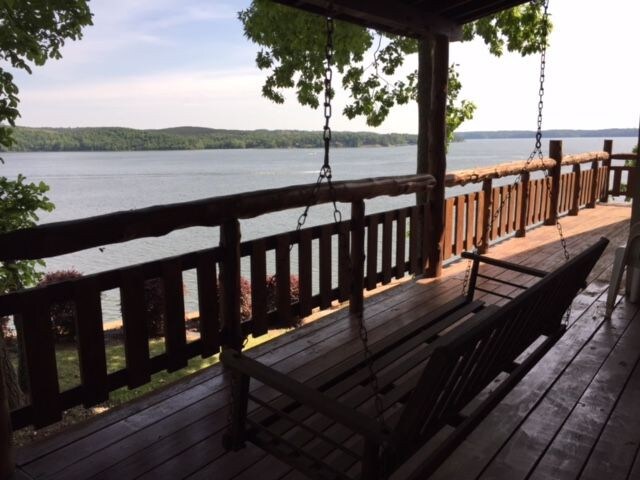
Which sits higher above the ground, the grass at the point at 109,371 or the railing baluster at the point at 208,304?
the railing baluster at the point at 208,304

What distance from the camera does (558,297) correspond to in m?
2.46

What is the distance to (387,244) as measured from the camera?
4422 millimetres

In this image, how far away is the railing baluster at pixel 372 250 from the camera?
13.7 feet

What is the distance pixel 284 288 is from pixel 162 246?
26.3 meters

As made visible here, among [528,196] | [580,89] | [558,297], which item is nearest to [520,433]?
[558,297]

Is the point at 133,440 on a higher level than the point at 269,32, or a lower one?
lower

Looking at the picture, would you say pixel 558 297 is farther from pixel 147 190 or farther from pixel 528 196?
pixel 147 190

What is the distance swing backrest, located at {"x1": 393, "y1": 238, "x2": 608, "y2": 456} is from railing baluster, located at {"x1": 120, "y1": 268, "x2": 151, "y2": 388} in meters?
1.56

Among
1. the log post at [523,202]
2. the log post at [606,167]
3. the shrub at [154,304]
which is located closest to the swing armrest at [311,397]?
the log post at [523,202]

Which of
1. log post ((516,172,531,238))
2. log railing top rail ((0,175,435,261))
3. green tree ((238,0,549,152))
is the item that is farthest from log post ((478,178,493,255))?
green tree ((238,0,549,152))

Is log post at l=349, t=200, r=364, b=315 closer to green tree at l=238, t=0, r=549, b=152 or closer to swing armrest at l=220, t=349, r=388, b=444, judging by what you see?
swing armrest at l=220, t=349, r=388, b=444

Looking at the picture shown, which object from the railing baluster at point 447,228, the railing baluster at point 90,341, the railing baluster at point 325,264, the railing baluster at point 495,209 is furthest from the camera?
the railing baluster at point 495,209

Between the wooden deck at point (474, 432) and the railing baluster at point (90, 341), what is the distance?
0.64 ft

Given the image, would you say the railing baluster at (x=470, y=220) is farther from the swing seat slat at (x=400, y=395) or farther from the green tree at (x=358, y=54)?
the green tree at (x=358, y=54)
